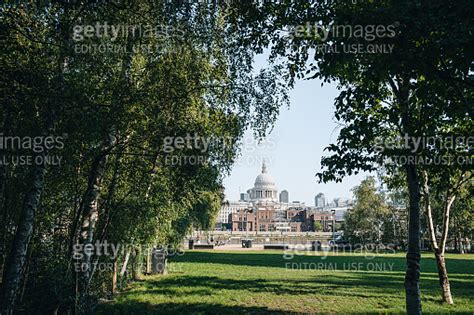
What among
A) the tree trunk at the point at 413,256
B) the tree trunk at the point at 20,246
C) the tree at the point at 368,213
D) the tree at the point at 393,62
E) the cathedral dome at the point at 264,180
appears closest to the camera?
the tree at the point at 393,62

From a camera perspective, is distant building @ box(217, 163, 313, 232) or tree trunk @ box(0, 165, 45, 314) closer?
tree trunk @ box(0, 165, 45, 314)

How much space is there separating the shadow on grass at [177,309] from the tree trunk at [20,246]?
578 centimetres

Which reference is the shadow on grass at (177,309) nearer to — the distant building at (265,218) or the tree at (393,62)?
the tree at (393,62)

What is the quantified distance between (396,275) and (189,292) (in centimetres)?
1391

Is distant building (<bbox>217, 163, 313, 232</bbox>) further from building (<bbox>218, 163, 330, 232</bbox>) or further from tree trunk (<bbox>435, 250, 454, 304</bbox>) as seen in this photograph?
tree trunk (<bbox>435, 250, 454, 304</bbox>)

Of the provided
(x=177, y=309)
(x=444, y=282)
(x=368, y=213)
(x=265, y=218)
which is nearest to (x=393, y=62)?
(x=177, y=309)

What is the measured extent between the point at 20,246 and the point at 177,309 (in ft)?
22.5

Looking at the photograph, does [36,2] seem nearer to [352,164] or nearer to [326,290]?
[352,164]

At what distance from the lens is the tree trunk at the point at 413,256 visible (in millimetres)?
7785

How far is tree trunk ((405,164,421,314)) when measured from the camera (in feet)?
25.5

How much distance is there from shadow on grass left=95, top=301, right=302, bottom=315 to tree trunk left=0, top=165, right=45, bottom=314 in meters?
5.78

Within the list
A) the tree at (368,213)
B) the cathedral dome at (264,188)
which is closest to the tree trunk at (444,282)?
the tree at (368,213)

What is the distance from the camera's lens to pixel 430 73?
5.11 m

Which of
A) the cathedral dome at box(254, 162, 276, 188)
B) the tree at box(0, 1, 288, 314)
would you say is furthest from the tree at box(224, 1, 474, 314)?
the cathedral dome at box(254, 162, 276, 188)
